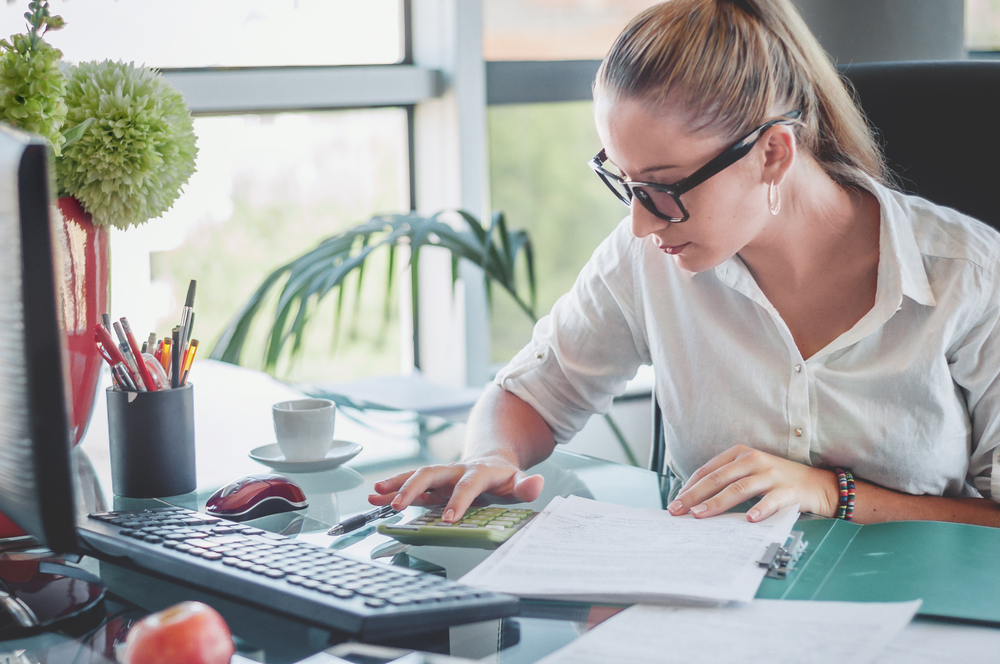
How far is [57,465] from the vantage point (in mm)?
613

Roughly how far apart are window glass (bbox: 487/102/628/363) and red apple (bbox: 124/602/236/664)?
1858 mm

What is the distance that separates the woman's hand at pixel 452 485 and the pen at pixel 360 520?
0.04 ft

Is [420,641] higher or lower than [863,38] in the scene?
lower

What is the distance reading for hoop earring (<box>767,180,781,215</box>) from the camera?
1.12 metres

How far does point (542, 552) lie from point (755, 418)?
0.46 m

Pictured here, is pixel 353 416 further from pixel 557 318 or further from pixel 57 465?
pixel 57 465

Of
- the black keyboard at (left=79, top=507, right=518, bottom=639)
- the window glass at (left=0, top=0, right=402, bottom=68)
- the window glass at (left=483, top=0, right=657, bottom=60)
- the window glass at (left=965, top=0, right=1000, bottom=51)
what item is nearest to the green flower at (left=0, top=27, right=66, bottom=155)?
the black keyboard at (left=79, top=507, right=518, bottom=639)

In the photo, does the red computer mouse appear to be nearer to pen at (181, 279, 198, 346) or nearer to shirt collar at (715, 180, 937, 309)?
pen at (181, 279, 198, 346)

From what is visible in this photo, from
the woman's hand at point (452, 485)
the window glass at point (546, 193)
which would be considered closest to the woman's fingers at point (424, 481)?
the woman's hand at point (452, 485)

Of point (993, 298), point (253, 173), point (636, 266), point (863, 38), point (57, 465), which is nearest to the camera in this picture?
point (57, 465)

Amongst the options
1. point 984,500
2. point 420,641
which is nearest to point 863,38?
point 984,500

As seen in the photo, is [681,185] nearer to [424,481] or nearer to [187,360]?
[424,481]

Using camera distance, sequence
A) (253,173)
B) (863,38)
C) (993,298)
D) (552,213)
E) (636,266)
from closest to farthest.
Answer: (993,298) → (636,266) → (863,38) → (253,173) → (552,213)

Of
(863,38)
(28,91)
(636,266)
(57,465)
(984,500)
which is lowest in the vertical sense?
(984,500)
